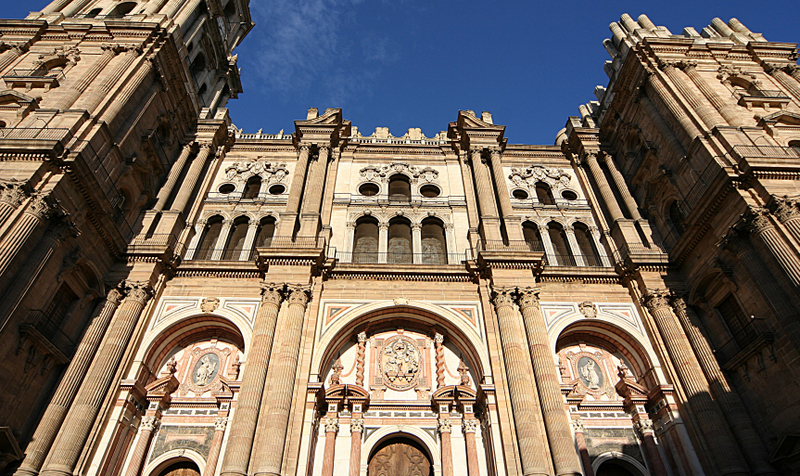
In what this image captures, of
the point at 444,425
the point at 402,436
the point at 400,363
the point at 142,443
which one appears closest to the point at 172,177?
the point at 142,443

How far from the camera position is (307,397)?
Answer: 14344 millimetres

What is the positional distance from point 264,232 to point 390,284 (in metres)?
6.45

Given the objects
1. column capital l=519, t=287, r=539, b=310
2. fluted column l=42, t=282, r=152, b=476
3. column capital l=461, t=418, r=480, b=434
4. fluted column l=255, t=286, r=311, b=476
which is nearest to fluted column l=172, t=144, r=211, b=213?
fluted column l=42, t=282, r=152, b=476

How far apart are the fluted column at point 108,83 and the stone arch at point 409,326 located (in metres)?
11.8

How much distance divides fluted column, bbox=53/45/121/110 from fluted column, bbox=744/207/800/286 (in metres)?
22.8

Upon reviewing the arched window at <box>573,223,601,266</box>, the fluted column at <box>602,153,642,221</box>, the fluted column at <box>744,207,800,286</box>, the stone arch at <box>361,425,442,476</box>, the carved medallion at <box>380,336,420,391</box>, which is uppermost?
the fluted column at <box>602,153,642,221</box>

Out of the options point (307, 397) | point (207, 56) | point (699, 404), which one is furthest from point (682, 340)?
point (207, 56)

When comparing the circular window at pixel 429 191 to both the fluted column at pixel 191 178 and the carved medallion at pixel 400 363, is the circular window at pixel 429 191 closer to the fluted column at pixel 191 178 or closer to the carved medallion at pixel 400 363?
the carved medallion at pixel 400 363

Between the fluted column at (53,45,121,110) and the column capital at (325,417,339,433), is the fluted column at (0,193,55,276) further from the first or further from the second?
the column capital at (325,417,339,433)

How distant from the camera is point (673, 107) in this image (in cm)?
1917

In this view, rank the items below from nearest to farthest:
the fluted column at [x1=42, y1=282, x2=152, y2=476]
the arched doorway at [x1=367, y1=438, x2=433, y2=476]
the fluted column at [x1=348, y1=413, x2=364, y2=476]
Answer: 1. the fluted column at [x1=42, y1=282, x2=152, y2=476]
2. the fluted column at [x1=348, y1=413, x2=364, y2=476]
3. the arched doorway at [x1=367, y1=438, x2=433, y2=476]

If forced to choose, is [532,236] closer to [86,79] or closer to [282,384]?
[282,384]

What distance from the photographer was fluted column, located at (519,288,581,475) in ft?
41.4

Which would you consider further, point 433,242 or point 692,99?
point 433,242
